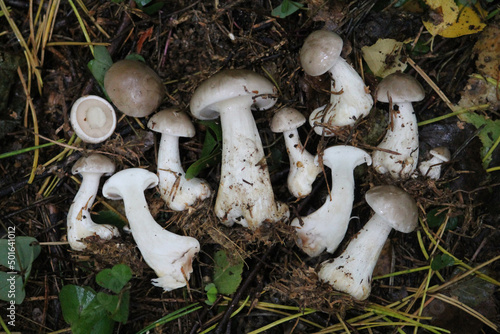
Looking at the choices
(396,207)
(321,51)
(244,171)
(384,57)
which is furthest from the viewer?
(384,57)

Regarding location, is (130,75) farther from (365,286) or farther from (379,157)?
(365,286)

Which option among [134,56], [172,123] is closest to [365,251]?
[172,123]

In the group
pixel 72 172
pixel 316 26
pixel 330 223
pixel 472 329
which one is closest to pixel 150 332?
pixel 72 172

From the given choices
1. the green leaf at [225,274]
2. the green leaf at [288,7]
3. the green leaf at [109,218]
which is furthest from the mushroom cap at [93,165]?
the green leaf at [288,7]

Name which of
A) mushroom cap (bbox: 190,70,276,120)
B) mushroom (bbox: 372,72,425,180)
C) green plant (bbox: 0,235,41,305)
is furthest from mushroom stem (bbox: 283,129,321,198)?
green plant (bbox: 0,235,41,305)

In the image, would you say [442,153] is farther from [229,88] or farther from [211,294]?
[211,294]
